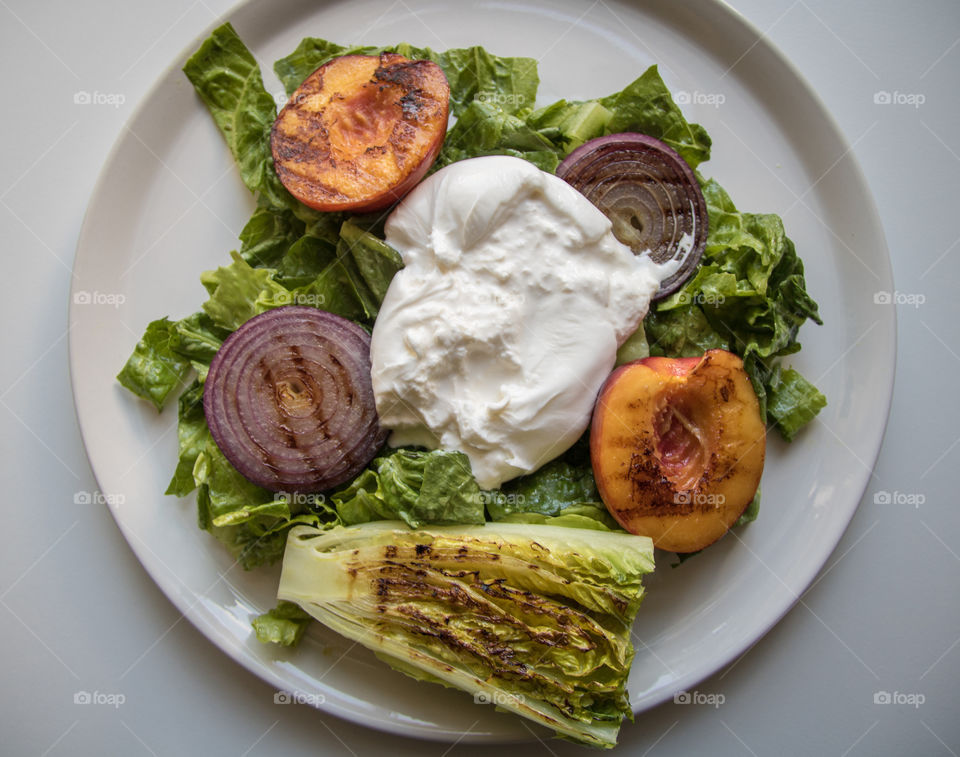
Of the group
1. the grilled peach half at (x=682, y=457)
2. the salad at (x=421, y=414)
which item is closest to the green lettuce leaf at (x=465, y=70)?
the salad at (x=421, y=414)

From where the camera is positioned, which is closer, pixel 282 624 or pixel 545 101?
pixel 282 624

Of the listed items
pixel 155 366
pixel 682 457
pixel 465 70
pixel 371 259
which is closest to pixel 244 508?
pixel 155 366

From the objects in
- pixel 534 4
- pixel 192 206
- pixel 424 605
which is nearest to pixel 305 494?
pixel 424 605

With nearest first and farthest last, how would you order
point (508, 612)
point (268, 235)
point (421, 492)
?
point (508, 612) < point (421, 492) < point (268, 235)

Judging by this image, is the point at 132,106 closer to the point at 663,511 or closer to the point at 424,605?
the point at 424,605

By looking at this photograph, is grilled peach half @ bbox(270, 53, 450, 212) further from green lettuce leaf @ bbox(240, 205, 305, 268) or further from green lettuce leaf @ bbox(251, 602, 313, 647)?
green lettuce leaf @ bbox(251, 602, 313, 647)

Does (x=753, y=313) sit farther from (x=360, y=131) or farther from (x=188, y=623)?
(x=188, y=623)

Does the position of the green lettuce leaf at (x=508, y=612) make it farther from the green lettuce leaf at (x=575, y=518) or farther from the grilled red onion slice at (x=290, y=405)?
the grilled red onion slice at (x=290, y=405)

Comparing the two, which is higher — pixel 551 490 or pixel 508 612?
pixel 551 490
